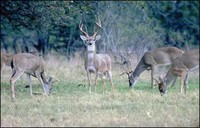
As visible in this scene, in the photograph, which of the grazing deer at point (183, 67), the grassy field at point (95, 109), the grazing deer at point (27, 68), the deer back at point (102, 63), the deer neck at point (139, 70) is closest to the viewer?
the grassy field at point (95, 109)

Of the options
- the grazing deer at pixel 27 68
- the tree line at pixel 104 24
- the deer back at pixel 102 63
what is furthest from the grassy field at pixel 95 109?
the tree line at pixel 104 24

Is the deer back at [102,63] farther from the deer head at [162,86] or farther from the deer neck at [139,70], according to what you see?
the deer neck at [139,70]

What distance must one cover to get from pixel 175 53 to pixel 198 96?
15.9ft

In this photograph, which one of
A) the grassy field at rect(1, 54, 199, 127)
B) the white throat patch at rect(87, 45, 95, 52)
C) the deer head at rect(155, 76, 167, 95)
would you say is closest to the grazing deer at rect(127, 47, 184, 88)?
the grassy field at rect(1, 54, 199, 127)

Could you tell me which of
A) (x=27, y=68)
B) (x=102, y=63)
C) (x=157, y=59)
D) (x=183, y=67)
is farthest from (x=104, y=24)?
(x=27, y=68)

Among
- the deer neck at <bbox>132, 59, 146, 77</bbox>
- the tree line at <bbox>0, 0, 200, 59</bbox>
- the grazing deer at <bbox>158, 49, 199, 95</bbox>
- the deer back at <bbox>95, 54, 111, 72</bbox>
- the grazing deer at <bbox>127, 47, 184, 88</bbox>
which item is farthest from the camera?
the grazing deer at <bbox>127, 47, 184, 88</bbox>

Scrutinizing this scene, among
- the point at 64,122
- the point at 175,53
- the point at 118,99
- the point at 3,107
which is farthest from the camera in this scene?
the point at 175,53

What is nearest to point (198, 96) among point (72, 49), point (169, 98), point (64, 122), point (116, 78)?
point (169, 98)

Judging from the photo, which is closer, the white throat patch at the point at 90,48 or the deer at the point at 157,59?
the white throat patch at the point at 90,48

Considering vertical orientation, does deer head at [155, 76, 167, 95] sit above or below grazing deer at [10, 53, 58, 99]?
below

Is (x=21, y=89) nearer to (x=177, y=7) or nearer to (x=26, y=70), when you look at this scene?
(x=26, y=70)

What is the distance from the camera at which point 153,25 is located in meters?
27.3

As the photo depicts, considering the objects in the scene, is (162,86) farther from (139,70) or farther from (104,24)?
(104,24)

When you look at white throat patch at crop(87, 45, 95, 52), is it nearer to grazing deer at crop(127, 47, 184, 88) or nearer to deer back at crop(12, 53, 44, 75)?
deer back at crop(12, 53, 44, 75)
